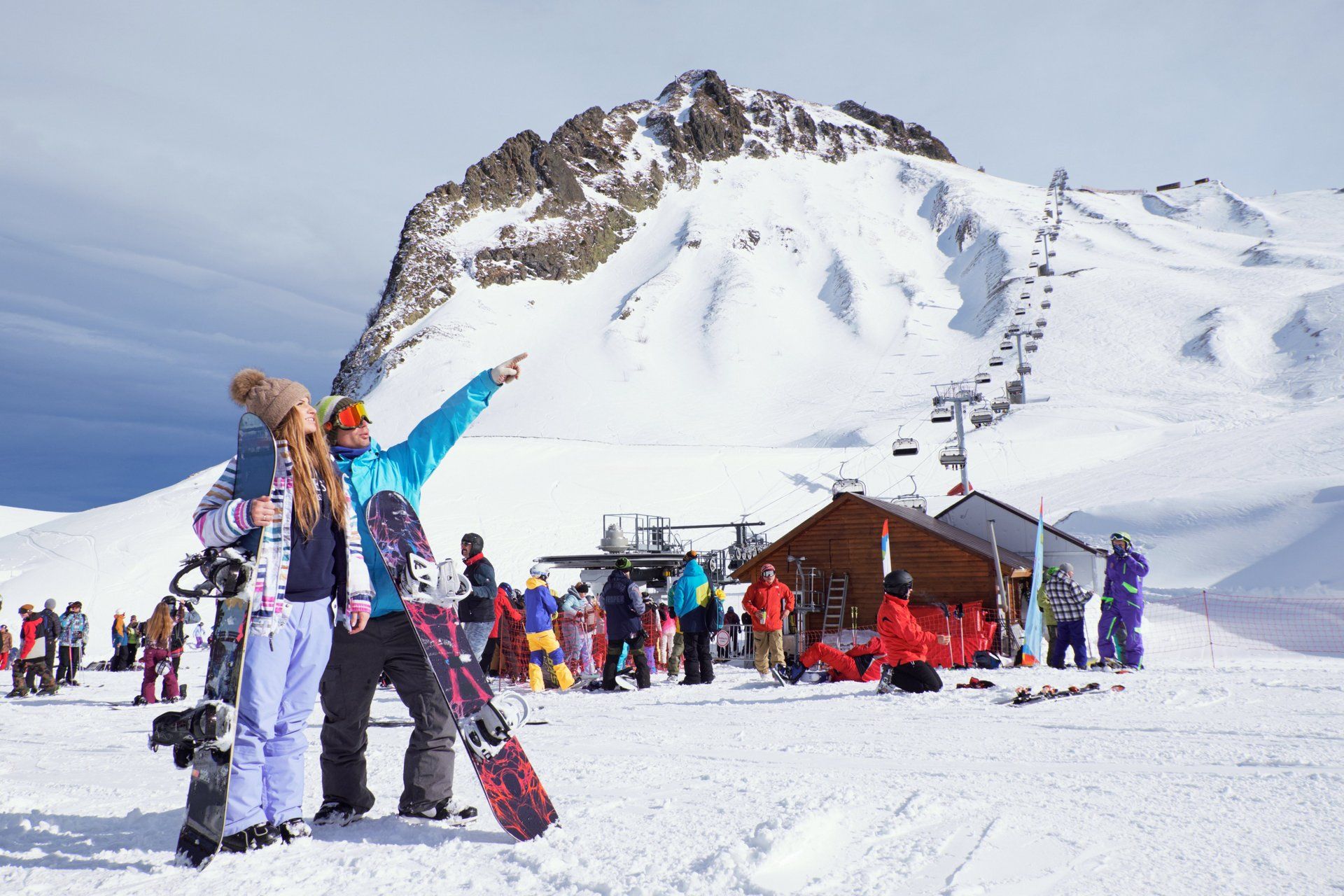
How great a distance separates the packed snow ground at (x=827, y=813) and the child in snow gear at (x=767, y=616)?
3.99m

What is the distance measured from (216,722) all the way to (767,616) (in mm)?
7814

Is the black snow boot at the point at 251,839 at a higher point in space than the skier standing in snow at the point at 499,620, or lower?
lower

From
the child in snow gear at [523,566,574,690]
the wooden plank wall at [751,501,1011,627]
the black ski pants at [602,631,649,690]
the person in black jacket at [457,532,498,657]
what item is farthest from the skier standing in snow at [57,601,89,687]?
the wooden plank wall at [751,501,1011,627]

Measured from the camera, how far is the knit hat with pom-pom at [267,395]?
122 inches

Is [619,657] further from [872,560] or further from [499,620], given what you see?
[872,560]

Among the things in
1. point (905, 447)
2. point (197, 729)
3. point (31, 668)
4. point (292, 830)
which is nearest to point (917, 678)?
point (292, 830)

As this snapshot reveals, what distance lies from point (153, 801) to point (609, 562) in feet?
59.3

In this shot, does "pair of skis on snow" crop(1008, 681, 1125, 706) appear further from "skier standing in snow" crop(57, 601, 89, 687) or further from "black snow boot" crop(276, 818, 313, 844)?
"skier standing in snow" crop(57, 601, 89, 687)

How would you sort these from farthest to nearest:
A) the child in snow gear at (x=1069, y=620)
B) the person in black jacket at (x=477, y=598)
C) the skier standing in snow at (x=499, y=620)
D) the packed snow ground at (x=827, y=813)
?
the skier standing in snow at (x=499, y=620) < the child in snow gear at (x=1069, y=620) < the person in black jacket at (x=477, y=598) < the packed snow ground at (x=827, y=813)

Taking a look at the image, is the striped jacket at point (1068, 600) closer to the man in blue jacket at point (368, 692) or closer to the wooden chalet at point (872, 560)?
the wooden chalet at point (872, 560)

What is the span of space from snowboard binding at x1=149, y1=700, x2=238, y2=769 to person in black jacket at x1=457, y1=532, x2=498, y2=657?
5.09m

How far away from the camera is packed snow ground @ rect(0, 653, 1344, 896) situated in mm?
2568

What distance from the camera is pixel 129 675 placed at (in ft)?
50.0

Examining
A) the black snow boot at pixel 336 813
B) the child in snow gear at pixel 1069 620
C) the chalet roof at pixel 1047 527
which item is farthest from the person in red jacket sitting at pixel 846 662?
the chalet roof at pixel 1047 527
